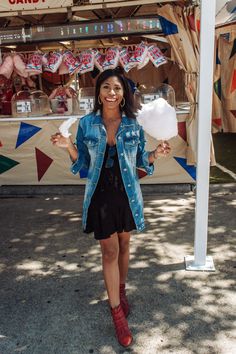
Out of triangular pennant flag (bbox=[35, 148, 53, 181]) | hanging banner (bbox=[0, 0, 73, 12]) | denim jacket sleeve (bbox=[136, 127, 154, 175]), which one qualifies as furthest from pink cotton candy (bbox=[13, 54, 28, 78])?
denim jacket sleeve (bbox=[136, 127, 154, 175])

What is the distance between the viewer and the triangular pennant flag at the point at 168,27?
525 cm

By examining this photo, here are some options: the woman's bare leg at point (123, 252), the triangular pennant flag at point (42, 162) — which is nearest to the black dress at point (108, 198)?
the woman's bare leg at point (123, 252)

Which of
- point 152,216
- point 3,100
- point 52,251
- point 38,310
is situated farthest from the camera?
point 3,100

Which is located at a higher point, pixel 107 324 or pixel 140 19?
pixel 140 19

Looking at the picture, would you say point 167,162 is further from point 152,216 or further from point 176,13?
point 176,13

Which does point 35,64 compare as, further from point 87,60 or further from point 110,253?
point 110,253

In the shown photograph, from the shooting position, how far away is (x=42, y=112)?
20.2ft

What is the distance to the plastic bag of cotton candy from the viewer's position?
2666mm

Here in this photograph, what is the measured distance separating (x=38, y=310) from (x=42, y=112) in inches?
147

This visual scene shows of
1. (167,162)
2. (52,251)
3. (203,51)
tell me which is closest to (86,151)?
(203,51)

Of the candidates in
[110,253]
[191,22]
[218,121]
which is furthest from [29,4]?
[218,121]

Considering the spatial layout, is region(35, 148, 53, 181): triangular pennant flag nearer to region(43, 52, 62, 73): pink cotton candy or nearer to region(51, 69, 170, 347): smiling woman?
region(43, 52, 62, 73): pink cotton candy

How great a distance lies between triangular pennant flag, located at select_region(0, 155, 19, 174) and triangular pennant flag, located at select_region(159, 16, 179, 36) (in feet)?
9.51

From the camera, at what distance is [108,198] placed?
8.56 feet
